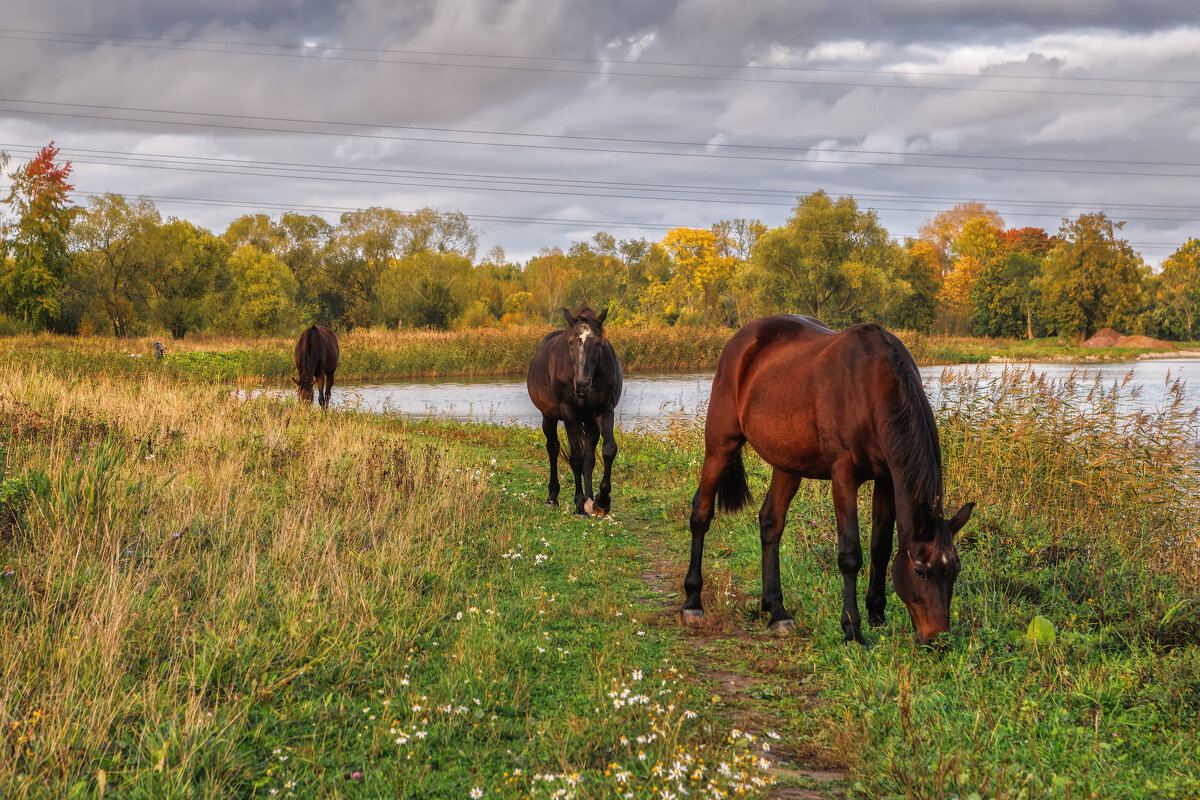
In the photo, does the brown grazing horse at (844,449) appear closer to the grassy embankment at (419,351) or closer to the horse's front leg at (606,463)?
the horse's front leg at (606,463)

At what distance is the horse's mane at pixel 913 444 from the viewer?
459 cm

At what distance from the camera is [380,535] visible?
664 centimetres

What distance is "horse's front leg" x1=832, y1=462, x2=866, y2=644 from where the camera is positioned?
16.5 feet

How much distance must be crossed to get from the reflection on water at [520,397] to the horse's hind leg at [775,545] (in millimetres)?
9995

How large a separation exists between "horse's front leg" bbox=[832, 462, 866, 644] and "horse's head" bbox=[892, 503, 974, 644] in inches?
19.7

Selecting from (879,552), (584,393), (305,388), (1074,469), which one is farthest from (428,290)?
(879,552)

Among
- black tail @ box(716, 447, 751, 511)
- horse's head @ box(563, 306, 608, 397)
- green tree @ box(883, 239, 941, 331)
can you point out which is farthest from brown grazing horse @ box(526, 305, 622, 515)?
green tree @ box(883, 239, 941, 331)

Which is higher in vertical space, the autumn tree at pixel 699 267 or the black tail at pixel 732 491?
the autumn tree at pixel 699 267

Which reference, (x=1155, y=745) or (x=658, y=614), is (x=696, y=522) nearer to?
(x=658, y=614)

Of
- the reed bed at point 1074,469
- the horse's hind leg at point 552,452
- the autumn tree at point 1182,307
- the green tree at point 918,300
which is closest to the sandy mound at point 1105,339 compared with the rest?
the autumn tree at point 1182,307

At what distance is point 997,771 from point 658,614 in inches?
112

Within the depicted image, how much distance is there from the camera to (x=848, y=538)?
16.6 ft

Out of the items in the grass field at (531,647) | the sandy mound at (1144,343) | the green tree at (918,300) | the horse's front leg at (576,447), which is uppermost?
the green tree at (918,300)

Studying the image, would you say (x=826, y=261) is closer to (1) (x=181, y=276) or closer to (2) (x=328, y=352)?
(2) (x=328, y=352)
